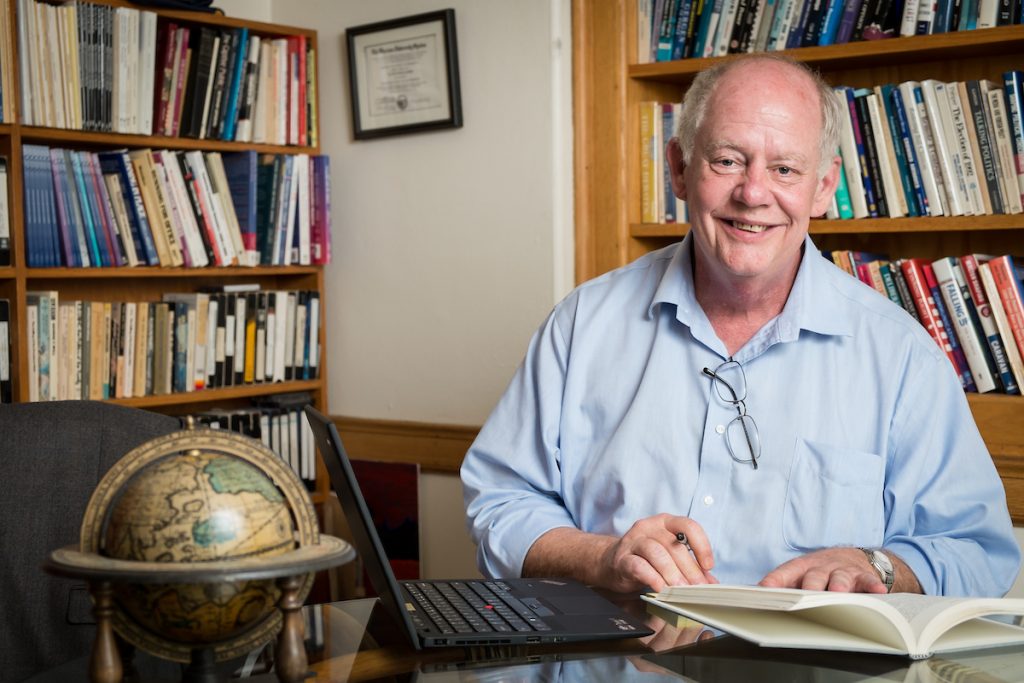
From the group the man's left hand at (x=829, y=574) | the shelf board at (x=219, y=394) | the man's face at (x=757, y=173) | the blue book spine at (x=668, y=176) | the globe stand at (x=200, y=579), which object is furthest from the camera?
the shelf board at (x=219, y=394)

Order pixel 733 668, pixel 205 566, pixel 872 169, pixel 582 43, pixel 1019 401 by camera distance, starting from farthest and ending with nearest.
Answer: pixel 582 43 < pixel 872 169 < pixel 1019 401 < pixel 733 668 < pixel 205 566

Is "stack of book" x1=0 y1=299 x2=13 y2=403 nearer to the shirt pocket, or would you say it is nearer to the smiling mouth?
the smiling mouth

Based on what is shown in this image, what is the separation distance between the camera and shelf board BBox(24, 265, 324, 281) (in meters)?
2.96

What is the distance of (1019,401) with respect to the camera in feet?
8.21

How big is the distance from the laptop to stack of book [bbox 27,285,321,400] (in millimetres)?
1860

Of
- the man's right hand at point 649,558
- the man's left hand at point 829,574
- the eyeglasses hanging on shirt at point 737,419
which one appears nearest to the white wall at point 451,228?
the eyeglasses hanging on shirt at point 737,419

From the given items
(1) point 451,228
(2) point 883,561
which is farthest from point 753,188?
(1) point 451,228

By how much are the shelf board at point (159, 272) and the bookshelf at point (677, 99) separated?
964mm

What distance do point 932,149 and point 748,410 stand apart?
3.68ft

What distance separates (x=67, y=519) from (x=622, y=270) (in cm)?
105

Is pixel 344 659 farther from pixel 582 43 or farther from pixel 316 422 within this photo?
pixel 582 43

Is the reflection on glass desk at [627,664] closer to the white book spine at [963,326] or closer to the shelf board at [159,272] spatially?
the white book spine at [963,326]

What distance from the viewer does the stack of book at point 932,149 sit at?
251cm

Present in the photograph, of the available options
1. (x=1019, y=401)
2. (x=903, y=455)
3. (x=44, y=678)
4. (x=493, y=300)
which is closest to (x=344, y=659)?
(x=44, y=678)
